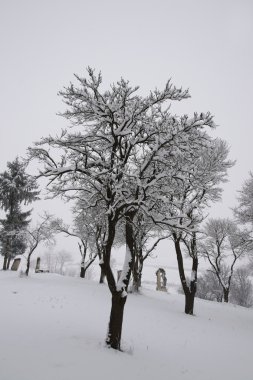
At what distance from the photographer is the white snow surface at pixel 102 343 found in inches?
227

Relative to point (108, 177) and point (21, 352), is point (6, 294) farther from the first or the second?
point (108, 177)

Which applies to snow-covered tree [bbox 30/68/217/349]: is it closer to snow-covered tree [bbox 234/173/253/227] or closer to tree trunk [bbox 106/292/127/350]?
tree trunk [bbox 106/292/127/350]

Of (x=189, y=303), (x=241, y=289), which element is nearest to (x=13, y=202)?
(x=189, y=303)

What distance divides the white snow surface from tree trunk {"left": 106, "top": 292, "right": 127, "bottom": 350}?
30 centimetres

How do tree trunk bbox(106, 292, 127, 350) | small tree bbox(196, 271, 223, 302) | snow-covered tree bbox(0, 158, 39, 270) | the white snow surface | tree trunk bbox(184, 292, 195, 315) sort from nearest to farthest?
1. the white snow surface
2. tree trunk bbox(106, 292, 127, 350)
3. tree trunk bbox(184, 292, 195, 315)
4. snow-covered tree bbox(0, 158, 39, 270)
5. small tree bbox(196, 271, 223, 302)

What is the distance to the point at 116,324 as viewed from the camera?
7.57 metres

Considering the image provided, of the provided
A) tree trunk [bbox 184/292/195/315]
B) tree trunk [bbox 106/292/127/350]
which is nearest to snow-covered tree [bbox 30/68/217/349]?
tree trunk [bbox 106/292/127/350]

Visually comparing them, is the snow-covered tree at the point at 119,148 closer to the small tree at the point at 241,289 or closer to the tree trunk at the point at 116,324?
the tree trunk at the point at 116,324

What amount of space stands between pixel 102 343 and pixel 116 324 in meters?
0.74

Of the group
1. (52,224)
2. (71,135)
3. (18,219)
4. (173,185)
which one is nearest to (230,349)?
(173,185)

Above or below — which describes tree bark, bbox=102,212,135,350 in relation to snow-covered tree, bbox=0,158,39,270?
below

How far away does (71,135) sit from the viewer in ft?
28.9

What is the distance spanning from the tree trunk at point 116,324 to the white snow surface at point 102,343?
0.98 feet

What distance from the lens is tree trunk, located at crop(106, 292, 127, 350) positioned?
7.49 m
